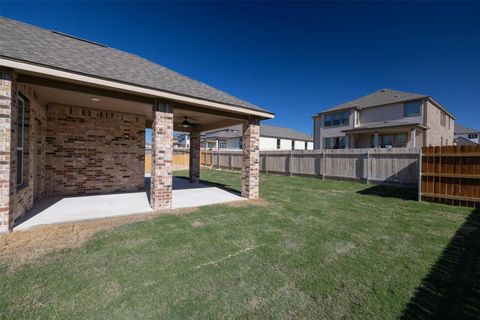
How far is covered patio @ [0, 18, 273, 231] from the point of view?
418 cm

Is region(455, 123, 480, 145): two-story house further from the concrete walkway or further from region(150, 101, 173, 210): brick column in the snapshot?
region(150, 101, 173, 210): brick column

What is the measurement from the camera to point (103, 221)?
15.6 ft

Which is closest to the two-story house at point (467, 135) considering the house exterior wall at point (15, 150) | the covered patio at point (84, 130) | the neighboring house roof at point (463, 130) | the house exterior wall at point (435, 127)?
the neighboring house roof at point (463, 130)

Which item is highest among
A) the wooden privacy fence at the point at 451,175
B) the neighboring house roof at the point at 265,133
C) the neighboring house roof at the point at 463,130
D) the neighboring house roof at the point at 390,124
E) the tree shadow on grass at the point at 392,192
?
the neighboring house roof at the point at 463,130

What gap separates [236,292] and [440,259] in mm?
3297

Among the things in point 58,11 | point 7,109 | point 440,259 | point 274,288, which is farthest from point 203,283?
point 58,11

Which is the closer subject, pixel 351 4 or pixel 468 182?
pixel 468 182

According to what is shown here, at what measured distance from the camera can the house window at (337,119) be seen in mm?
22125

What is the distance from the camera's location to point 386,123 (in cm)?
1888

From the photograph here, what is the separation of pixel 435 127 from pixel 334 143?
28.3 feet

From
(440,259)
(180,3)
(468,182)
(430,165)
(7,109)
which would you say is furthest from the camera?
(180,3)

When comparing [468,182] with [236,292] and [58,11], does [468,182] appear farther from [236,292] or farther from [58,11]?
[58,11]

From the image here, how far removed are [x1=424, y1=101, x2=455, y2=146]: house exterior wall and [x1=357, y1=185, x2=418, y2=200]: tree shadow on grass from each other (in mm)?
12372

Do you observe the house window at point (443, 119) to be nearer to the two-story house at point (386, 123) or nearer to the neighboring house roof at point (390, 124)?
the two-story house at point (386, 123)
